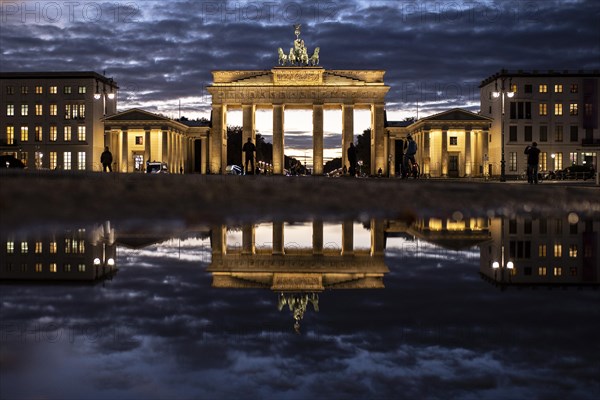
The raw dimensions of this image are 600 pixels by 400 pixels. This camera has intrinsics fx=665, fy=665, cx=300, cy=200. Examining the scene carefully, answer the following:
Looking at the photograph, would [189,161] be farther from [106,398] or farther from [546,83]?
[106,398]

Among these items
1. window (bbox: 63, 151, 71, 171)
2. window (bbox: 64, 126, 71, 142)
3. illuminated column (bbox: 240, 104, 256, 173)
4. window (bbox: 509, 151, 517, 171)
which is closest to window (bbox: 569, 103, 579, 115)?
window (bbox: 509, 151, 517, 171)

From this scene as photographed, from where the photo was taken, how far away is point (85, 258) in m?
5.27

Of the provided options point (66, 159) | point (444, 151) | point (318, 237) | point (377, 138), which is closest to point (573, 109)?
point (444, 151)

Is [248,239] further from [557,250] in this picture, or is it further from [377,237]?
[557,250]

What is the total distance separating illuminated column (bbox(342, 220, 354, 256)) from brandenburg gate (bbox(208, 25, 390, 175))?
75.3 m

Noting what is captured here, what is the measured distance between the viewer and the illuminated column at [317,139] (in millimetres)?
85806

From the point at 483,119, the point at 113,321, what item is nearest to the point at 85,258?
the point at 113,321

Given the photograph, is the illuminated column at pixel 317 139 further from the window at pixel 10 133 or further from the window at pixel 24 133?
the window at pixel 10 133

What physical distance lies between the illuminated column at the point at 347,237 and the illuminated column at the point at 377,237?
221mm

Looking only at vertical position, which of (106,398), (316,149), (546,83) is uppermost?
(546,83)

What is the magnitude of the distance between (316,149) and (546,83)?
35021mm

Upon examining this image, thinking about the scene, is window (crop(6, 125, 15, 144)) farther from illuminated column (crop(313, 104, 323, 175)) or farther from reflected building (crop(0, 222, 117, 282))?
reflected building (crop(0, 222, 117, 282))

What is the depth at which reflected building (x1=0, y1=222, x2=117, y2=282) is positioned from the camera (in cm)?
454

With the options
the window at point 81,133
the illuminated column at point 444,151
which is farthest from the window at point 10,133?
the illuminated column at point 444,151
